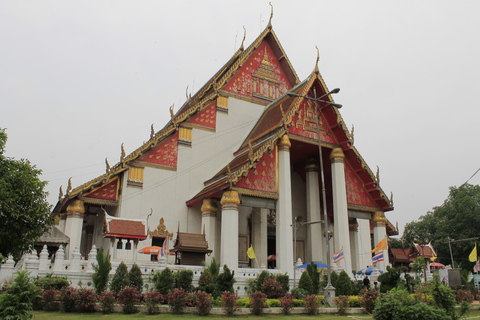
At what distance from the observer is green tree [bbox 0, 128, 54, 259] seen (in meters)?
11.2

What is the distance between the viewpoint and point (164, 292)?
38.3ft

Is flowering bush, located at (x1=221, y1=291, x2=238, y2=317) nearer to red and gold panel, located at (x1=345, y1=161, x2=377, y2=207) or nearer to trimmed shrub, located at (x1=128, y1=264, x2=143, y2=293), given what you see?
trimmed shrub, located at (x1=128, y1=264, x2=143, y2=293)

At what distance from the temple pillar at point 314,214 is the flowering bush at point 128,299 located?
1074 centimetres

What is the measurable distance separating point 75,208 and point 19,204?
4.33m

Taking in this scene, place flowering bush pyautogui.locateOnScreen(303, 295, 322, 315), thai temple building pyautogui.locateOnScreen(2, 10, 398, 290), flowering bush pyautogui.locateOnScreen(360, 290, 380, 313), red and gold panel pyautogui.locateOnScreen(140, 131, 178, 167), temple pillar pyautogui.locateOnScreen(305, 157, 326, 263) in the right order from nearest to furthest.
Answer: flowering bush pyautogui.locateOnScreen(303, 295, 322, 315) → flowering bush pyautogui.locateOnScreen(360, 290, 380, 313) → thai temple building pyautogui.locateOnScreen(2, 10, 398, 290) → red and gold panel pyautogui.locateOnScreen(140, 131, 178, 167) → temple pillar pyautogui.locateOnScreen(305, 157, 326, 263)

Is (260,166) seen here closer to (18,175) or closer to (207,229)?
(207,229)

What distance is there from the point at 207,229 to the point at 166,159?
11.7 ft

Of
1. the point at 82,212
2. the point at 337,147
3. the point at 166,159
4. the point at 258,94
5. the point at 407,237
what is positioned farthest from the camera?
the point at 407,237

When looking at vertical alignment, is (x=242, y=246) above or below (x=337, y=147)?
below

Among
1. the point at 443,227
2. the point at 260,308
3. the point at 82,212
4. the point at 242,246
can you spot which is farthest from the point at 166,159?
the point at 443,227

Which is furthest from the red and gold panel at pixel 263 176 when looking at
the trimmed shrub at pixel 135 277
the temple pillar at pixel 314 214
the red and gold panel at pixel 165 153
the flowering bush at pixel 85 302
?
the flowering bush at pixel 85 302

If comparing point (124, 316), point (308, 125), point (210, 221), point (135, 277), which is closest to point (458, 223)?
point (308, 125)

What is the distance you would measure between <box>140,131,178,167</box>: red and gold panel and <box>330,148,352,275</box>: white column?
280 inches

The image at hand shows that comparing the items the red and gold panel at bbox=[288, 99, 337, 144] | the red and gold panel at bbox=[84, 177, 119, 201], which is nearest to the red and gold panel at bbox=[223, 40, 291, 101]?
the red and gold panel at bbox=[288, 99, 337, 144]
